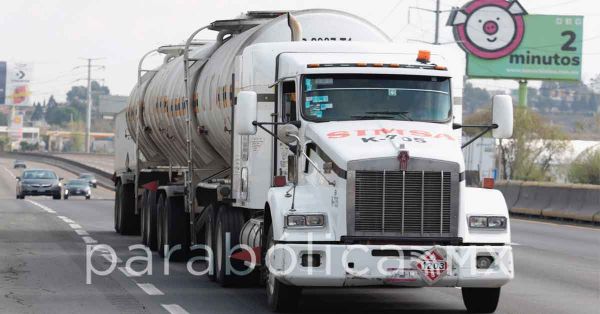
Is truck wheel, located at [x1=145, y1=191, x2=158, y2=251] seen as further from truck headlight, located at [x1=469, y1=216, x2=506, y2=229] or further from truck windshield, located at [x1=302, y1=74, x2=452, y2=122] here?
truck headlight, located at [x1=469, y1=216, x2=506, y2=229]

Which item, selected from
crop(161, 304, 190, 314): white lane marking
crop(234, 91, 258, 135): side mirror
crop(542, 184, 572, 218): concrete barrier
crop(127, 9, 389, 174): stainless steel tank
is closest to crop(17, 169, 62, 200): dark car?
crop(542, 184, 572, 218): concrete barrier

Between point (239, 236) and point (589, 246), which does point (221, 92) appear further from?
point (589, 246)

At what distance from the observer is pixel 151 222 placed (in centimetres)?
2203

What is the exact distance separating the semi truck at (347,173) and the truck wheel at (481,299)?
0.04 feet

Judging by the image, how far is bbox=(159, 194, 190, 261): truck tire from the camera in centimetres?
1969

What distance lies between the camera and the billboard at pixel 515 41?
8406cm

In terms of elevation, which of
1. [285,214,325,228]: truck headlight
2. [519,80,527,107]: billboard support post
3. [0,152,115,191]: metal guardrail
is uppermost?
[519,80,527,107]: billboard support post

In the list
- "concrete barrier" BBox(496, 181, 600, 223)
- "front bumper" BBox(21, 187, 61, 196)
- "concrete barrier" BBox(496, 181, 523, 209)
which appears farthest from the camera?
"front bumper" BBox(21, 187, 61, 196)

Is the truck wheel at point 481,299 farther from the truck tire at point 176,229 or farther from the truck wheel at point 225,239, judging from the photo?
the truck tire at point 176,229

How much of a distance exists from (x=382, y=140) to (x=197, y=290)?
363 cm

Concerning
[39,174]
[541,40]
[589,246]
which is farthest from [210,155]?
[541,40]

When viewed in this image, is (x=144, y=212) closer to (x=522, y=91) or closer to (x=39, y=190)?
(x=39, y=190)

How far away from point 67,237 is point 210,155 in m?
7.57

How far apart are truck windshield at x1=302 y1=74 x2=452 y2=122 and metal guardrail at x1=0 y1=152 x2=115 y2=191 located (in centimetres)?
7642
